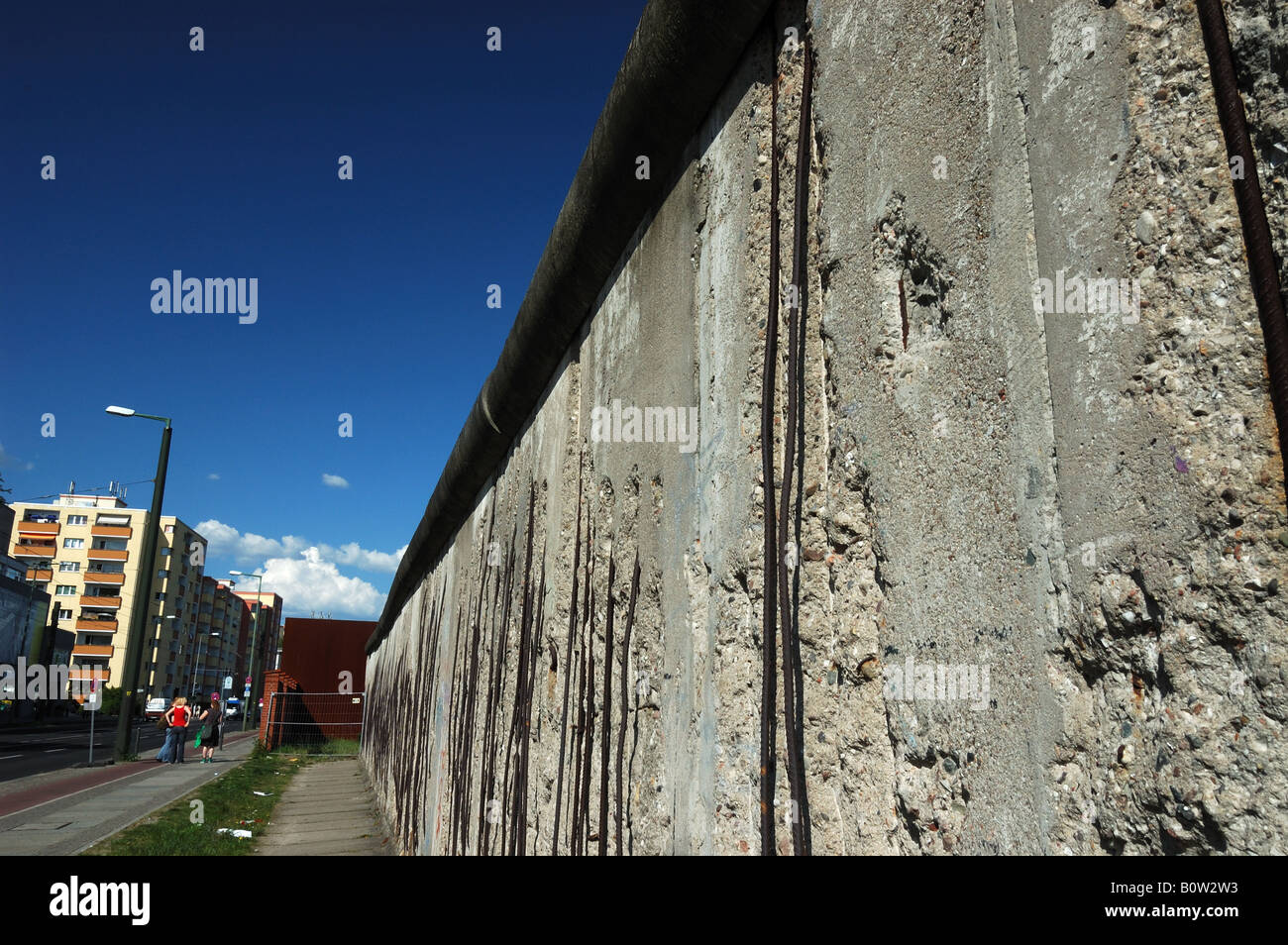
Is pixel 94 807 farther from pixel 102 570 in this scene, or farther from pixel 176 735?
pixel 102 570

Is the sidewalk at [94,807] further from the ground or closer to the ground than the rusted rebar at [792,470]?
closer to the ground

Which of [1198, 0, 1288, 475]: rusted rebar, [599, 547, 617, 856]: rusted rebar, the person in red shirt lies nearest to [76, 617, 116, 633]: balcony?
the person in red shirt

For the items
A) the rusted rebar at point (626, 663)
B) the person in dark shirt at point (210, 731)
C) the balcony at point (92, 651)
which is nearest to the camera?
the rusted rebar at point (626, 663)

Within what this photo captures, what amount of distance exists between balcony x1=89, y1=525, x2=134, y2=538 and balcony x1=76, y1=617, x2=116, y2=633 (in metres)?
6.40

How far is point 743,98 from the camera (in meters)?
1.91

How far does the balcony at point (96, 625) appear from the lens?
211ft

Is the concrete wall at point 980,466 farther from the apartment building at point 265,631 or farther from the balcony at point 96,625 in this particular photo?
the apartment building at point 265,631

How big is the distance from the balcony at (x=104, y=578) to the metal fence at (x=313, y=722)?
5157cm

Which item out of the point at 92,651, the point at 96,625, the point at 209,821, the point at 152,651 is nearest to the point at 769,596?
the point at 209,821

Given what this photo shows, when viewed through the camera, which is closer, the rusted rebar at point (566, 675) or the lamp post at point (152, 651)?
the rusted rebar at point (566, 675)

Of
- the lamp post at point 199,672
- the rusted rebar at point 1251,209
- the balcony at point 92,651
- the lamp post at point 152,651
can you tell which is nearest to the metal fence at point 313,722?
the rusted rebar at point 1251,209

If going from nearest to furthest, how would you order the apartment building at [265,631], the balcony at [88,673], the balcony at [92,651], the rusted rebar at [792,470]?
the rusted rebar at [792,470]
the balcony at [88,673]
the balcony at [92,651]
the apartment building at [265,631]

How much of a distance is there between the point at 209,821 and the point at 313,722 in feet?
50.5
